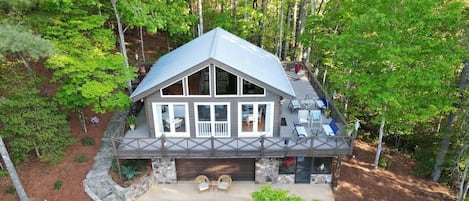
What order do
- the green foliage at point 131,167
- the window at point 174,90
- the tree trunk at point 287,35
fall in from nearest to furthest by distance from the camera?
1. the window at point 174,90
2. the green foliage at point 131,167
3. the tree trunk at point 287,35

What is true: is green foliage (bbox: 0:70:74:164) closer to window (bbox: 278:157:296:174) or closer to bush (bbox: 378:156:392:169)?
window (bbox: 278:157:296:174)

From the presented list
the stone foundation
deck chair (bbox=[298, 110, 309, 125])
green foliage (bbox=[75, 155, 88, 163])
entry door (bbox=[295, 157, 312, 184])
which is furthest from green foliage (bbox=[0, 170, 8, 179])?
deck chair (bbox=[298, 110, 309, 125])

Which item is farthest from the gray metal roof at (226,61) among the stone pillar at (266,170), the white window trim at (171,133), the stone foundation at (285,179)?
the stone foundation at (285,179)

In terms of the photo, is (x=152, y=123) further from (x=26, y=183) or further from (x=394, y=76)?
(x=394, y=76)

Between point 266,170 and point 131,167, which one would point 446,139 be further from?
point 131,167

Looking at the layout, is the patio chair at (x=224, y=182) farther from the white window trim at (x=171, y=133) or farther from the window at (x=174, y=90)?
the window at (x=174, y=90)

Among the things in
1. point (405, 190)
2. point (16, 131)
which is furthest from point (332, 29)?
point (16, 131)
